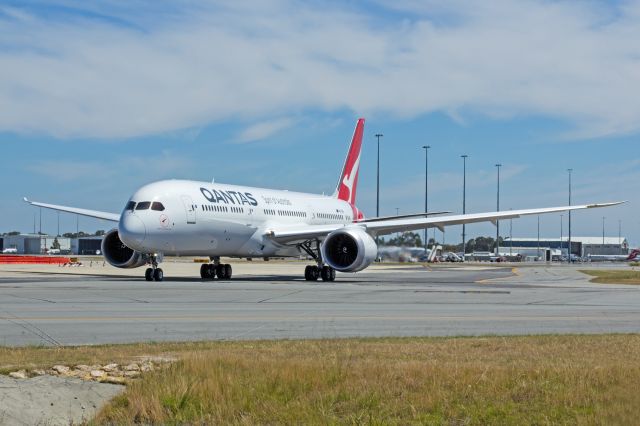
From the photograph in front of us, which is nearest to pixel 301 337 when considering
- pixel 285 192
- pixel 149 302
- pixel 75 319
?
pixel 75 319

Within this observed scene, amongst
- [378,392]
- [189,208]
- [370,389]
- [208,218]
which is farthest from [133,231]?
[378,392]

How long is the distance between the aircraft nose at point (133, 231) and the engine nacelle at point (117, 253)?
4969 millimetres

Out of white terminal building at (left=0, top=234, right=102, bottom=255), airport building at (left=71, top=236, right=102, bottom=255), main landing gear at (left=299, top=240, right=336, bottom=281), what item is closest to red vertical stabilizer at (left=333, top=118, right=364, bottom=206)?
main landing gear at (left=299, top=240, right=336, bottom=281)

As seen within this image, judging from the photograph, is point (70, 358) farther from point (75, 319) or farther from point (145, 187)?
point (145, 187)

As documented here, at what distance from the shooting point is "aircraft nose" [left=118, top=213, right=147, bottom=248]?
116ft

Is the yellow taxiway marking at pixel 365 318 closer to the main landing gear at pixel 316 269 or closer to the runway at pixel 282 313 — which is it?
the runway at pixel 282 313

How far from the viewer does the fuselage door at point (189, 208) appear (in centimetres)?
3744

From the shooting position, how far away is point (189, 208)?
37562mm

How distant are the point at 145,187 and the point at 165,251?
267 centimetres

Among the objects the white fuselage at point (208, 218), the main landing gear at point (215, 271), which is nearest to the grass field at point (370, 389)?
the white fuselage at point (208, 218)

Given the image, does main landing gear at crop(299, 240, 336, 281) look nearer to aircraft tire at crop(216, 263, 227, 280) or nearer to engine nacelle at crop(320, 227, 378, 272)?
engine nacelle at crop(320, 227, 378, 272)

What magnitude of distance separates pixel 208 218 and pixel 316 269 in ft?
20.6

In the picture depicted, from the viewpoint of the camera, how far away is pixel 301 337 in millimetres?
15578

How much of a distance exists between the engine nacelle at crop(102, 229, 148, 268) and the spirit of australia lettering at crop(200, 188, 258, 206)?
13.7 ft
